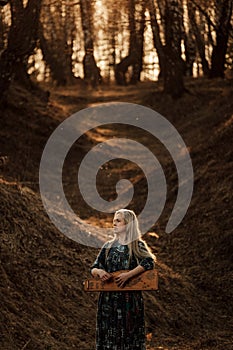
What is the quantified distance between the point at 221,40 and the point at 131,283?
25.9 m

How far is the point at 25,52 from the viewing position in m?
23.4

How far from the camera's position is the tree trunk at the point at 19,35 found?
73.9 feet

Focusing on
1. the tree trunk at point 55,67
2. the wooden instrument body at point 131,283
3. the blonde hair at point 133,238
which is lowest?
the wooden instrument body at point 131,283

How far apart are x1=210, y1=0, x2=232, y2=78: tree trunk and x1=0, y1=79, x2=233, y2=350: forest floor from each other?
142 inches

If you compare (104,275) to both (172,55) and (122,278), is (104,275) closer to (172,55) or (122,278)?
(122,278)

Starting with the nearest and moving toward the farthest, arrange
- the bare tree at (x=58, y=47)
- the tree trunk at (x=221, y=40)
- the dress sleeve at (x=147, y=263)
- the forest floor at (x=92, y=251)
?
the dress sleeve at (x=147, y=263), the forest floor at (x=92, y=251), the tree trunk at (x=221, y=40), the bare tree at (x=58, y=47)

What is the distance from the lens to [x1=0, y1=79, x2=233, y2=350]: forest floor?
36.8 ft

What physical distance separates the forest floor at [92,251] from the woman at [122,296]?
217 centimetres

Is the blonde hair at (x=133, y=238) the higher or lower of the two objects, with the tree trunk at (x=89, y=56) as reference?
lower

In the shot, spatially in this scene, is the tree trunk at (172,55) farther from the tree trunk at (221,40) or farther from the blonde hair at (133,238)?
the blonde hair at (133,238)

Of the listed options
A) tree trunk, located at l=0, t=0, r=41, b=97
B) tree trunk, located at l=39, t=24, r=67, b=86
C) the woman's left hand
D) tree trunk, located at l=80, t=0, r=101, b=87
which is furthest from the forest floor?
tree trunk, located at l=39, t=24, r=67, b=86

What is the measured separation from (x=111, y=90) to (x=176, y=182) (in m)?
20.8

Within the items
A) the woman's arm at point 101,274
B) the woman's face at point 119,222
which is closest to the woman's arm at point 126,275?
the woman's arm at point 101,274

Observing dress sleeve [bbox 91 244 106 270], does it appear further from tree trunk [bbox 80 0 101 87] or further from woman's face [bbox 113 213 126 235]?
tree trunk [bbox 80 0 101 87]
